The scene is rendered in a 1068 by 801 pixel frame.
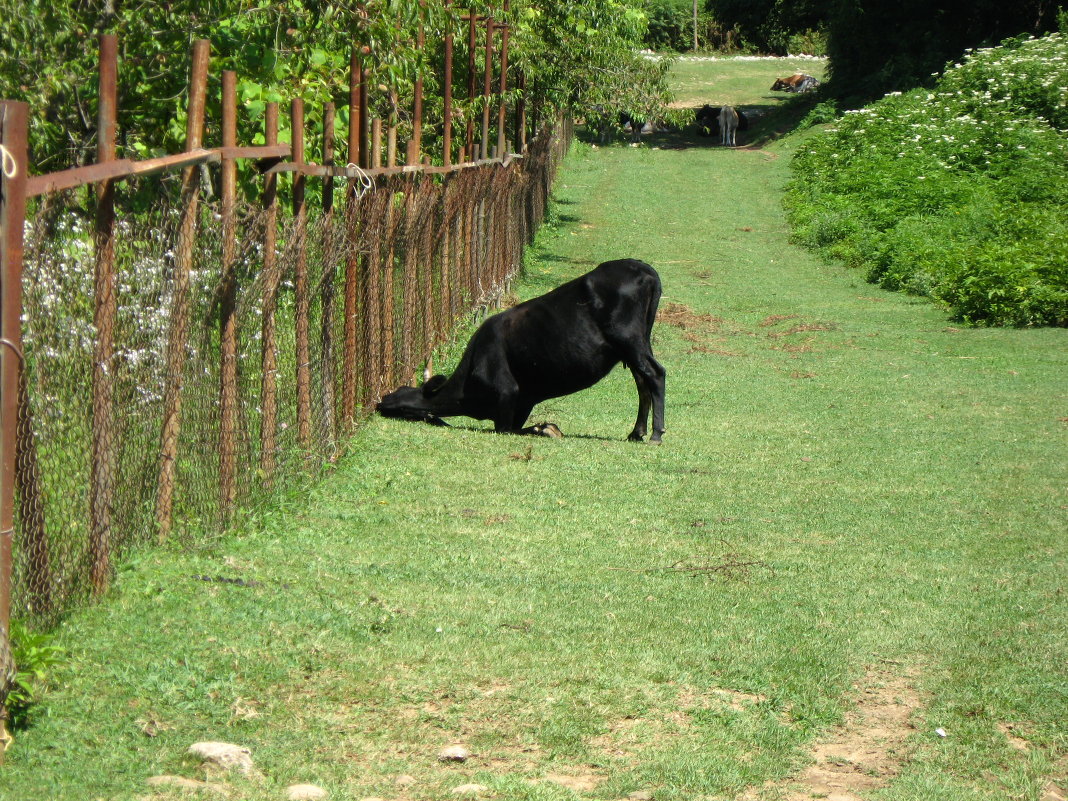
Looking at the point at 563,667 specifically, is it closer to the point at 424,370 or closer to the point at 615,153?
the point at 424,370

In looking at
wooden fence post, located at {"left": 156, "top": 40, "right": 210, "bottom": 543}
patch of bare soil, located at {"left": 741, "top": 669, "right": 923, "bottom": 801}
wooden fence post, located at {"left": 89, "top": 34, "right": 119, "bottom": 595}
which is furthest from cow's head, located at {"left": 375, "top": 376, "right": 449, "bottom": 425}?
patch of bare soil, located at {"left": 741, "top": 669, "right": 923, "bottom": 801}

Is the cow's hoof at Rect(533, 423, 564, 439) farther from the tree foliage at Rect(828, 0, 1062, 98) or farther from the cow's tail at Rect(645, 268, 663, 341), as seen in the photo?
the tree foliage at Rect(828, 0, 1062, 98)

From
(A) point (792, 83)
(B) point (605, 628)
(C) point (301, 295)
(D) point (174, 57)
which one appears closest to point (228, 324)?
(C) point (301, 295)

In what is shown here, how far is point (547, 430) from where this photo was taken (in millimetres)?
10758

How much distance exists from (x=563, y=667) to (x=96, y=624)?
180 centimetres

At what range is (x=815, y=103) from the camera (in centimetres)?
4606

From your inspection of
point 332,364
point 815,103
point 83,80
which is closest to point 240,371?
point 332,364

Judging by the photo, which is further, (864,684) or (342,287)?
(342,287)

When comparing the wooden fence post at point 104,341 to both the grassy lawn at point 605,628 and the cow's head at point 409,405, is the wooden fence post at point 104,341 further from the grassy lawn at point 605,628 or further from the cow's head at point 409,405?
the cow's head at point 409,405

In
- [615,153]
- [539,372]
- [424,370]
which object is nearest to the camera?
[539,372]

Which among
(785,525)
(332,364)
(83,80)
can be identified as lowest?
(785,525)

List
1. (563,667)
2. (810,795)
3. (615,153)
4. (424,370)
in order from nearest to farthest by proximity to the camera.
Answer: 1. (810,795)
2. (563,667)
3. (424,370)
4. (615,153)

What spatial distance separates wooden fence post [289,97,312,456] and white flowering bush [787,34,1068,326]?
13.0 m

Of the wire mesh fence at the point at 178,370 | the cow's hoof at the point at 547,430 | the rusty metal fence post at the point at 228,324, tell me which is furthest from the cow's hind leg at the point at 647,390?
the rusty metal fence post at the point at 228,324
